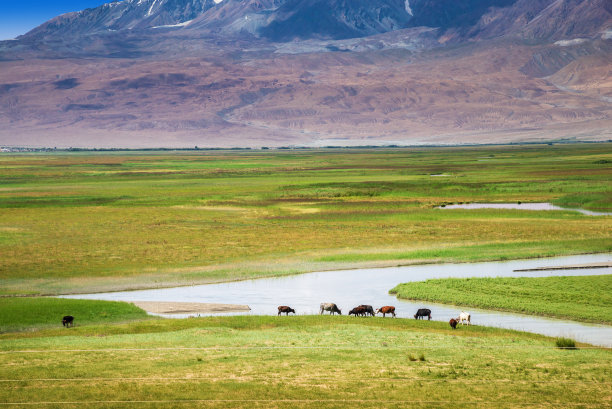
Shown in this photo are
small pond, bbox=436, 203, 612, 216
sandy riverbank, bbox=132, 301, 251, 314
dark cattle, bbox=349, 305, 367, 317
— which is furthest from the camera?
small pond, bbox=436, 203, 612, 216

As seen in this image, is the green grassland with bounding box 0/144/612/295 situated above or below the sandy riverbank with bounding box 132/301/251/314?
above

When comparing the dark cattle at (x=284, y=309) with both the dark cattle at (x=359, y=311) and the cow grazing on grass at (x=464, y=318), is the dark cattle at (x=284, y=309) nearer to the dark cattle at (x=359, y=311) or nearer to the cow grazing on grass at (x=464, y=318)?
the dark cattle at (x=359, y=311)

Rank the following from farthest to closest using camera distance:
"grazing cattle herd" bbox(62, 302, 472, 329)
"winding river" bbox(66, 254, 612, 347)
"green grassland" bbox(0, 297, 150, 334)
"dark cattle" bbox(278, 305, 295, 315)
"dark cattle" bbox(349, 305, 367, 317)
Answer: "dark cattle" bbox(278, 305, 295, 315)
"dark cattle" bbox(349, 305, 367, 317)
"winding river" bbox(66, 254, 612, 347)
"green grassland" bbox(0, 297, 150, 334)
"grazing cattle herd" bbox(62, 302, 472, 329)

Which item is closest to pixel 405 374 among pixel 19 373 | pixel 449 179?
pixel 19 373

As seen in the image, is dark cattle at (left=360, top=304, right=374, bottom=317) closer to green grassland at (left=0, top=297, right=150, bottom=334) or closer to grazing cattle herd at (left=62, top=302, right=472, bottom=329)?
grazing cattle herd at (left=62, top=302, right=472, bottom=329)

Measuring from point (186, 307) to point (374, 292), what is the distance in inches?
309

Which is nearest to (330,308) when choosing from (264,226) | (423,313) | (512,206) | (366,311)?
(366,311)

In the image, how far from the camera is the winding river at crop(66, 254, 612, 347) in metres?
27.9

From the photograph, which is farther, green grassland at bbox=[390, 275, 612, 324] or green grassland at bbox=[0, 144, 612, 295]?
green grassland at bbox=[0, 144, 612, 295]

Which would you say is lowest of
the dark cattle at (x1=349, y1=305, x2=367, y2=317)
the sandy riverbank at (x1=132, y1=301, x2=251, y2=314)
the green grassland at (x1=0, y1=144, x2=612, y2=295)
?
the sandy riverbank at (x1=132, y1=301, x2=251, y2=314)

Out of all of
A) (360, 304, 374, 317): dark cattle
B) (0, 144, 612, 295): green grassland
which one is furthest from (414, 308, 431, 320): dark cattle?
(0, 144, 612, 295): green grassland

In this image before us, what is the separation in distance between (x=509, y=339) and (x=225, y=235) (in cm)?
2860

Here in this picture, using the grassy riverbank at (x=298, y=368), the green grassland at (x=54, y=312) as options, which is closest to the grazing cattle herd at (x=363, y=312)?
the green grassland at (x=54, y=312)

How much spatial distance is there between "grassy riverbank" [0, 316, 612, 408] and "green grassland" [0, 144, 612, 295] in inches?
461
